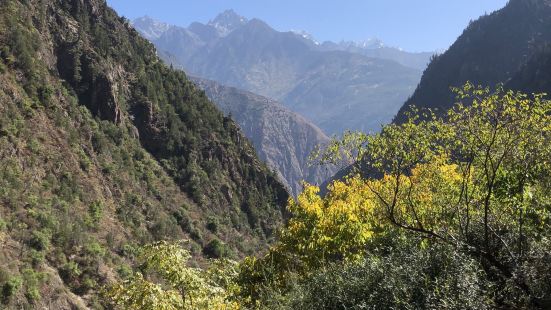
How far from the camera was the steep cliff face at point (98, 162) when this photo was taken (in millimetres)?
56094

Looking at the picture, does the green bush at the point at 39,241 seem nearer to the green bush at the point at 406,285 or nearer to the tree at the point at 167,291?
the tree at the point at 167,291

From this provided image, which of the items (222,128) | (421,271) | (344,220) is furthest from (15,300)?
(222,128)

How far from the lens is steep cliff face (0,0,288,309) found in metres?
56.1

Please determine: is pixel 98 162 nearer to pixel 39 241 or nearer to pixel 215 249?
pixel 215 249

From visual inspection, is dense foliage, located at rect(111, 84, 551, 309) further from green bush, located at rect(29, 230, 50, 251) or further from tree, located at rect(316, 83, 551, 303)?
green bush, located at rect(29, 230, 50, 251)

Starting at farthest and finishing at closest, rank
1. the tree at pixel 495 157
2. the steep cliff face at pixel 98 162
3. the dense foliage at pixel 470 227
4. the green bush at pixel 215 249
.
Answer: the green bush at pixel 215 249
the steep cliff face at pixel 98 162
the tree at pixel 495 157
the dense foliage at pixel 470 227

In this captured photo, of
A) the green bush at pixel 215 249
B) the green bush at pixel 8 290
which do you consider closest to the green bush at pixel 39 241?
the green bush at pixel 8 290

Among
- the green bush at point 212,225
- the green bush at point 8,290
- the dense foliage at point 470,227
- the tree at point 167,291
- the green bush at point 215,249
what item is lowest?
the green bush at point 215,249

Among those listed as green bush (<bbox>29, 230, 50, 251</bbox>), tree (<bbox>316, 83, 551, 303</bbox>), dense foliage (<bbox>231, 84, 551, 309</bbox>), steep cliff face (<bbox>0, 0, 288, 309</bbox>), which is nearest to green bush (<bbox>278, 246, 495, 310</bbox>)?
dense foliage (<bbox>231, 84, 551, 309</bbox>)

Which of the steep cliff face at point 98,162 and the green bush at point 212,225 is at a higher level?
the steep cliff face at point 98,162

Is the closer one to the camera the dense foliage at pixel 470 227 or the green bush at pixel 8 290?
the dense foliage at pixel 470 227

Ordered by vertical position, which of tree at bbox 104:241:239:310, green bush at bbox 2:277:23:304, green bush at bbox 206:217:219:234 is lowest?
green bush at bbox 206:217:219:234

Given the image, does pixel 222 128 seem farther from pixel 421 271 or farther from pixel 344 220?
pixel 421 271

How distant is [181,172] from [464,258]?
93.8 meters
